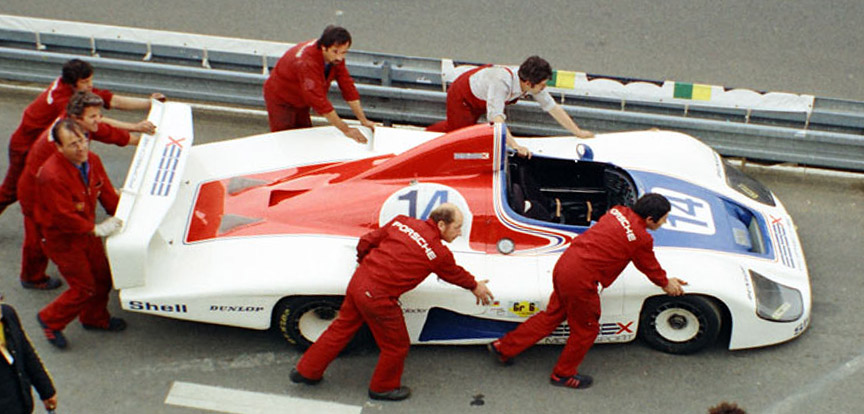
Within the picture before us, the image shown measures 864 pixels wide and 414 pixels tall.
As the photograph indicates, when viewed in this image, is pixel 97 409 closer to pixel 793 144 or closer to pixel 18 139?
pixel 18 139

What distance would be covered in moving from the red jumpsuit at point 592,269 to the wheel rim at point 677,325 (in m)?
0.50

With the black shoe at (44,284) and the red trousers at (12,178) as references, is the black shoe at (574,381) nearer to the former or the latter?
the black shoe at (44,284)

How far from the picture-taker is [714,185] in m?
7.20

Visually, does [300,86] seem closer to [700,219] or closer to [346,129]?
[346,129]

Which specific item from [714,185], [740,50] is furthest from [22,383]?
[740,50]

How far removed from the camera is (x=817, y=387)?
6352mm

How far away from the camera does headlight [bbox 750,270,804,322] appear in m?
6.39

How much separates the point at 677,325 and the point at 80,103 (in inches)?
170

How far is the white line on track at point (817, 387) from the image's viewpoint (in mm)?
6199

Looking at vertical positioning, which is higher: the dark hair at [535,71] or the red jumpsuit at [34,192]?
the dark hair at [535,71]

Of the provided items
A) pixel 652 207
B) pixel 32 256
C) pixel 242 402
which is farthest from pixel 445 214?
pixel 32 256

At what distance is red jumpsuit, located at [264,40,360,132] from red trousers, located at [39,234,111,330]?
2.06 metres

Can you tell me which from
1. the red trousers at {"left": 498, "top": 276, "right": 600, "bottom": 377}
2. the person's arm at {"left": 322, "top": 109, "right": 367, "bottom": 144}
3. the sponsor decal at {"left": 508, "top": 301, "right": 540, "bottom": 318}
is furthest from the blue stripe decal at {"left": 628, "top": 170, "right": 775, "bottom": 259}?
the person's arm at {"left": 322, "top": 109, "right": 367, "bottom": 144}

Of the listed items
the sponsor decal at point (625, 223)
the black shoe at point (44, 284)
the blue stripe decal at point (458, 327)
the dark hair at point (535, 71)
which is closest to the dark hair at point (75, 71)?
the black shoe at point (44, 284)
